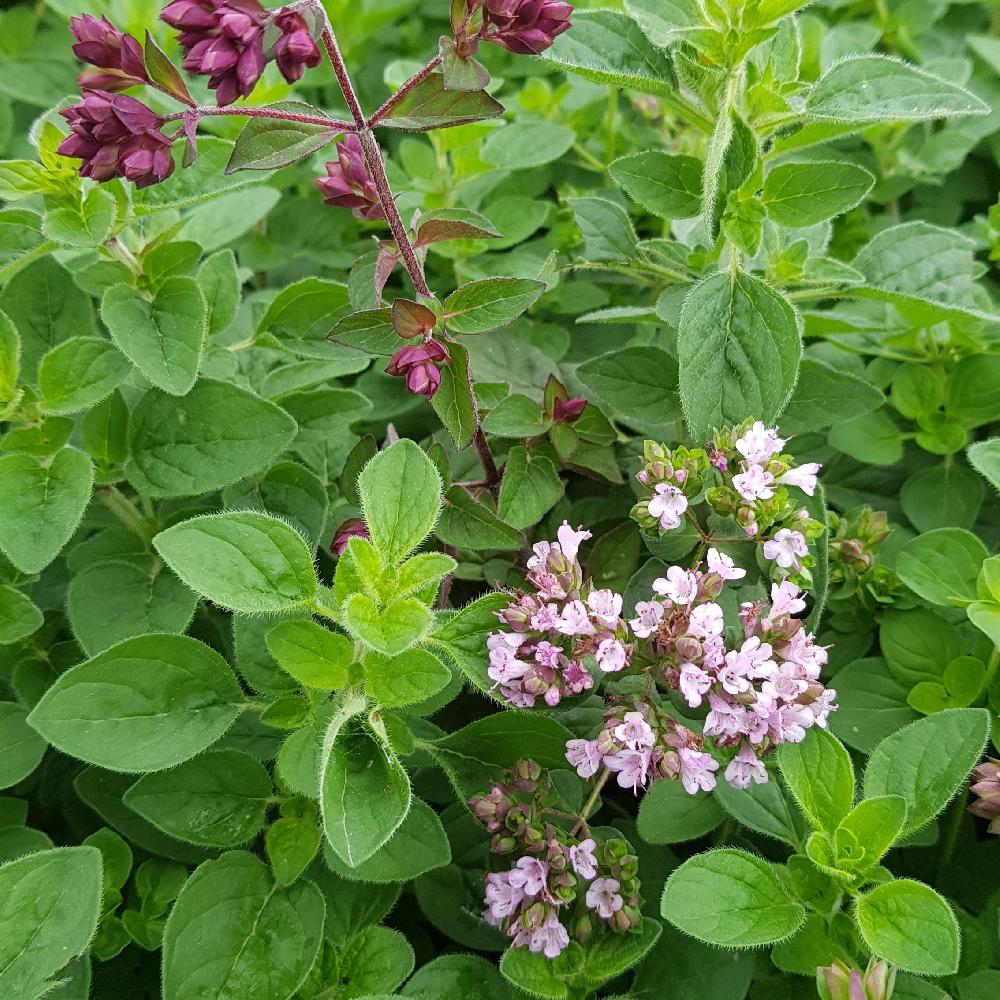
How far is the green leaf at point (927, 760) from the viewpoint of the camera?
4.47ft

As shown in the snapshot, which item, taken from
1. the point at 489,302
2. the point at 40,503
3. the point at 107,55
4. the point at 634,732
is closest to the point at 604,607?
the point at 634,732

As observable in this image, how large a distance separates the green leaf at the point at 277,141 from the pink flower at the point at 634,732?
0.85 metres

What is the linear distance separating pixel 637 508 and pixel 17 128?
7.75ft

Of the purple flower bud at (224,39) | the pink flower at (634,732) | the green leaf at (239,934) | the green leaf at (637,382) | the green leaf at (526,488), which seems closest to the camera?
the purple flower bud at (224,39)

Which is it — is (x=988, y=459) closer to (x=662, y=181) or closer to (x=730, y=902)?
(x=662, y=181)

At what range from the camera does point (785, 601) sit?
51.1 inches

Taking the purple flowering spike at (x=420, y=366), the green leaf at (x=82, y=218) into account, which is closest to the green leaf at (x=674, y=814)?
the purple flowering spike at (x=420, y=366)

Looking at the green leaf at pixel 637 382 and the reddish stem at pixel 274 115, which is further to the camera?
the green leaf at pixel 637 382

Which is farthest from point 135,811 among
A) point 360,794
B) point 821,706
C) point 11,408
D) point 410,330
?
point 821,706

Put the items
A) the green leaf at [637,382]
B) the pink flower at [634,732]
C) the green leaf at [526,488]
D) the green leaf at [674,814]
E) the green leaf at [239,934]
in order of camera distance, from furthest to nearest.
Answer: the green leaf at [637,382], the green leaf at [526,488], the green leaf at [674,814], the green leaf at [239,934], the pink flower at [634,732]

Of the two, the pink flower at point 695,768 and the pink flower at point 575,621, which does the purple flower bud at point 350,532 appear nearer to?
the pink flower at point 575,621

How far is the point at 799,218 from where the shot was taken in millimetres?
1569

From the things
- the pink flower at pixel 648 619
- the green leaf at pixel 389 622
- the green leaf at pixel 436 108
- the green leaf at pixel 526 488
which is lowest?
the green leaf at pixel 526 488

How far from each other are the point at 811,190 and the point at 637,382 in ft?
1.39
